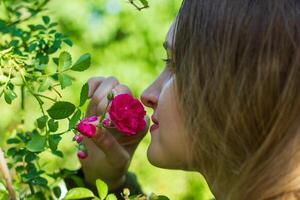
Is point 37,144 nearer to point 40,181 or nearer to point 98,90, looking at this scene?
point 40,181

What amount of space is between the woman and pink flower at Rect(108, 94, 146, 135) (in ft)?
0.21

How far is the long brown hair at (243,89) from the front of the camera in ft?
4.73

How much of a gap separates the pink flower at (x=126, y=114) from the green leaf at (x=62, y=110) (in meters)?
0.12

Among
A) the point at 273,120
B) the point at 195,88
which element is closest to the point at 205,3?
the point at 195,88

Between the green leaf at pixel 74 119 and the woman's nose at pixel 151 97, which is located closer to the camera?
the green leaf at pixel 74 119

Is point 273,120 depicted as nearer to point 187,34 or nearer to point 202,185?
point 187,34

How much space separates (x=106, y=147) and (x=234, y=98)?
428 millimetres

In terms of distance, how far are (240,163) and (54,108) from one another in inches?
15.5

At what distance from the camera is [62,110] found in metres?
1.44

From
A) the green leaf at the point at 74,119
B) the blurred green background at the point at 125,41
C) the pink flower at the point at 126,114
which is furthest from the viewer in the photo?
the blurred green background at the point at 125,41

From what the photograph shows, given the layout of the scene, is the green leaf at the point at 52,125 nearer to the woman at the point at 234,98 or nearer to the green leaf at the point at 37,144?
the green leaf at the point at 37,144

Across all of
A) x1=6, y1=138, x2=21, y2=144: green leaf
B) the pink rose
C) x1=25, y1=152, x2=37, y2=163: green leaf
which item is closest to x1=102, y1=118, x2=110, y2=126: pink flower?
the pink rose

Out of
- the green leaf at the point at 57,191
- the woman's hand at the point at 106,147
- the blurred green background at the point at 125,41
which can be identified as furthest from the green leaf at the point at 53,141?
the blurred green background at the point at 125,41

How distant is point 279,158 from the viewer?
4.90 feet
